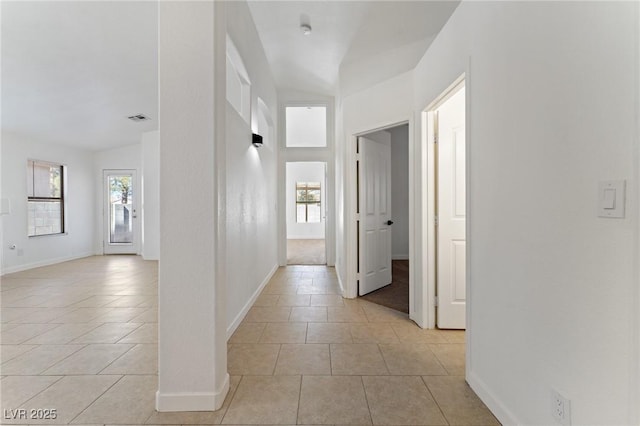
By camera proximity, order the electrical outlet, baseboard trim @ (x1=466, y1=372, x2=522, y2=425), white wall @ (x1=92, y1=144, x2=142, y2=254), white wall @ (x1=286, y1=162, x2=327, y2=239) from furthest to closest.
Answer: white wall @ (x1=286, y1=162, x2=327, y2=239), white wall @ (x1=92, y1=144, x2=142, y2=254), baseboard trim @ (x1=466, y1=372, x2=522, y2=425), the electrical outlet

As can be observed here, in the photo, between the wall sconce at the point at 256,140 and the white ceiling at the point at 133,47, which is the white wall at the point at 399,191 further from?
the wall sconce at the point at 256,140

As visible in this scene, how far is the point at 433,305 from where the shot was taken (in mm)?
2818

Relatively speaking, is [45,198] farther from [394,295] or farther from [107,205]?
[394,295]

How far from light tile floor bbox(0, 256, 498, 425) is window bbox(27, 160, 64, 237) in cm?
284

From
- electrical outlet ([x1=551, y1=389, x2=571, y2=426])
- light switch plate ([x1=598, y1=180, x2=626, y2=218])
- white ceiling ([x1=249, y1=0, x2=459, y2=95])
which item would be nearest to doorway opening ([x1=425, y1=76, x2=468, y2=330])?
white ceiling ([x1=249, y1=0, x2=459, y2=95])

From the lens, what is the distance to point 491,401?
1690mm


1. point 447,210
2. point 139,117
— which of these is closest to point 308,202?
point 139,117

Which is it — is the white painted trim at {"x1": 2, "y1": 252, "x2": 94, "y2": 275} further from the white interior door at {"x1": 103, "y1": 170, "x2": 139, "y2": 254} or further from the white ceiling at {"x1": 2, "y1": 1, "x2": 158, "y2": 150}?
the white ceiling at {"x1": 2, "y1": 1, "x2": 158, "y2": 150}

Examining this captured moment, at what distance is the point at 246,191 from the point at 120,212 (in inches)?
232

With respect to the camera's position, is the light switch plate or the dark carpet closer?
the light switch plate

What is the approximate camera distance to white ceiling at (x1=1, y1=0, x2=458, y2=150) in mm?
2973

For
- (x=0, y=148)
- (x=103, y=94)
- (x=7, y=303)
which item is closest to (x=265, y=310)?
(x=7, y=303)

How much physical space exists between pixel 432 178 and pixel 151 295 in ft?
12.5

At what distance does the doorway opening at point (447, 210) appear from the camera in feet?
9.07
